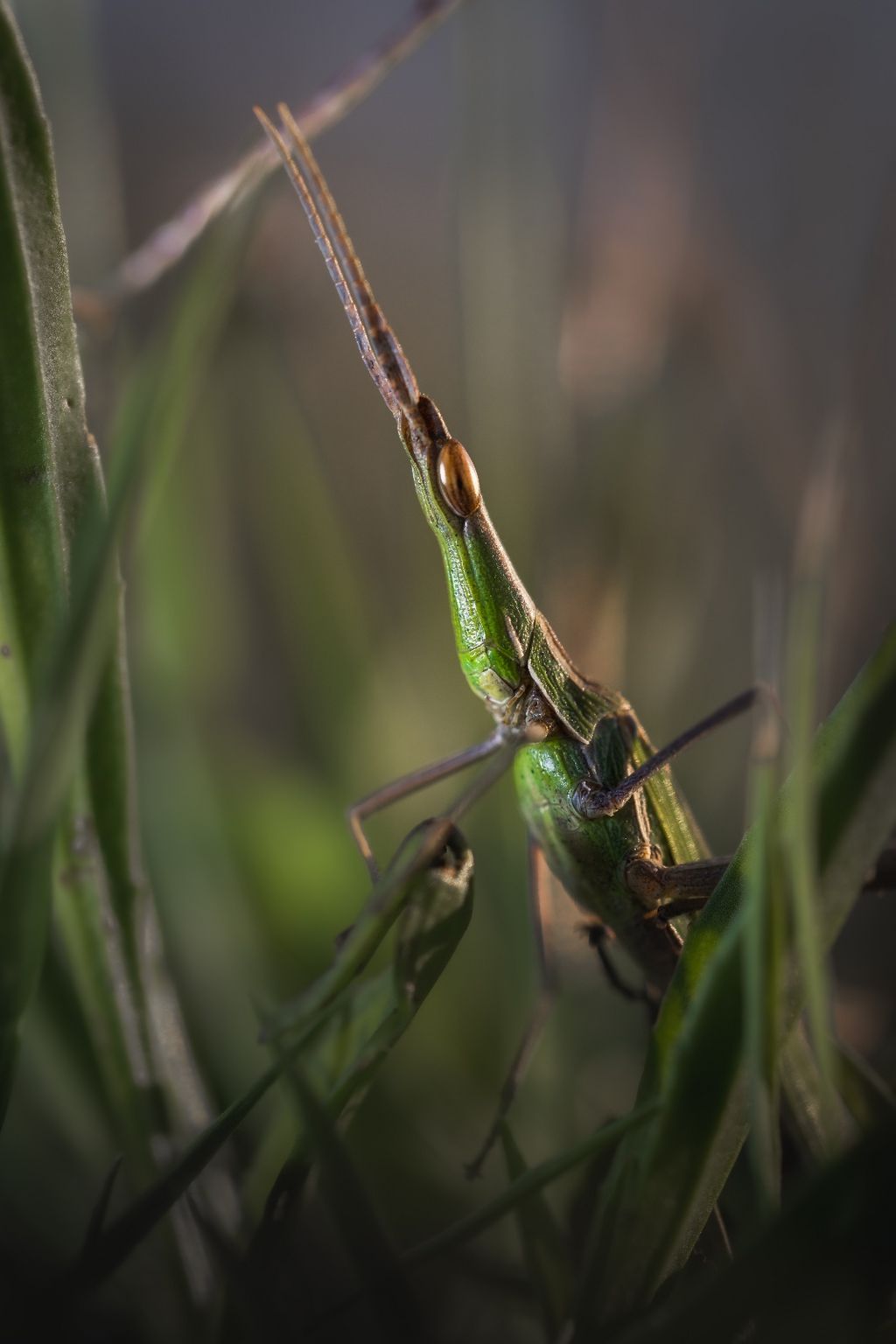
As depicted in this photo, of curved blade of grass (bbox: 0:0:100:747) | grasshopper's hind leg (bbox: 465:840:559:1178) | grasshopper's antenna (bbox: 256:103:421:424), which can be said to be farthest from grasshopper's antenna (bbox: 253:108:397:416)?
grasshopper's hind leg (bbox: 465:840:559:1178)

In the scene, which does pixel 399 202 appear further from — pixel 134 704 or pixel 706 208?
pixel 134 704

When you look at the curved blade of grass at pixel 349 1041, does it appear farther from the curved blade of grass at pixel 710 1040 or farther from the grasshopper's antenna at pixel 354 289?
the grasshopper's antenna at pixel 354 289

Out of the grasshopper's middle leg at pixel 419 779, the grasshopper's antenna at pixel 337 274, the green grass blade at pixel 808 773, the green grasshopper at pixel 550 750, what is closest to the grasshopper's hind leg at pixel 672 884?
the green grasshopper at pixel 550 750

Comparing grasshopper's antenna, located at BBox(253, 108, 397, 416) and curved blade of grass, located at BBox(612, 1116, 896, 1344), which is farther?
grasshopper's antenna, located at BBox(253, 108, 397, 416)

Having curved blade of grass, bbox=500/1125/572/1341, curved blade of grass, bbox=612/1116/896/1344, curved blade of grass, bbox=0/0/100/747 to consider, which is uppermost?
curved blade of grass, bbox=0/0/100/747

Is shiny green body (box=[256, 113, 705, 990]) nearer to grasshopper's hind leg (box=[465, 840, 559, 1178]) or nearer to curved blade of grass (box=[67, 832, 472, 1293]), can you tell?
grasshopper's hind leg (box=[465, 840, 559, 1178])

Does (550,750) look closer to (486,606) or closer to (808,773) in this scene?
(486,606)

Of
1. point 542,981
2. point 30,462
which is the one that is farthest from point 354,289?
point 542,981
